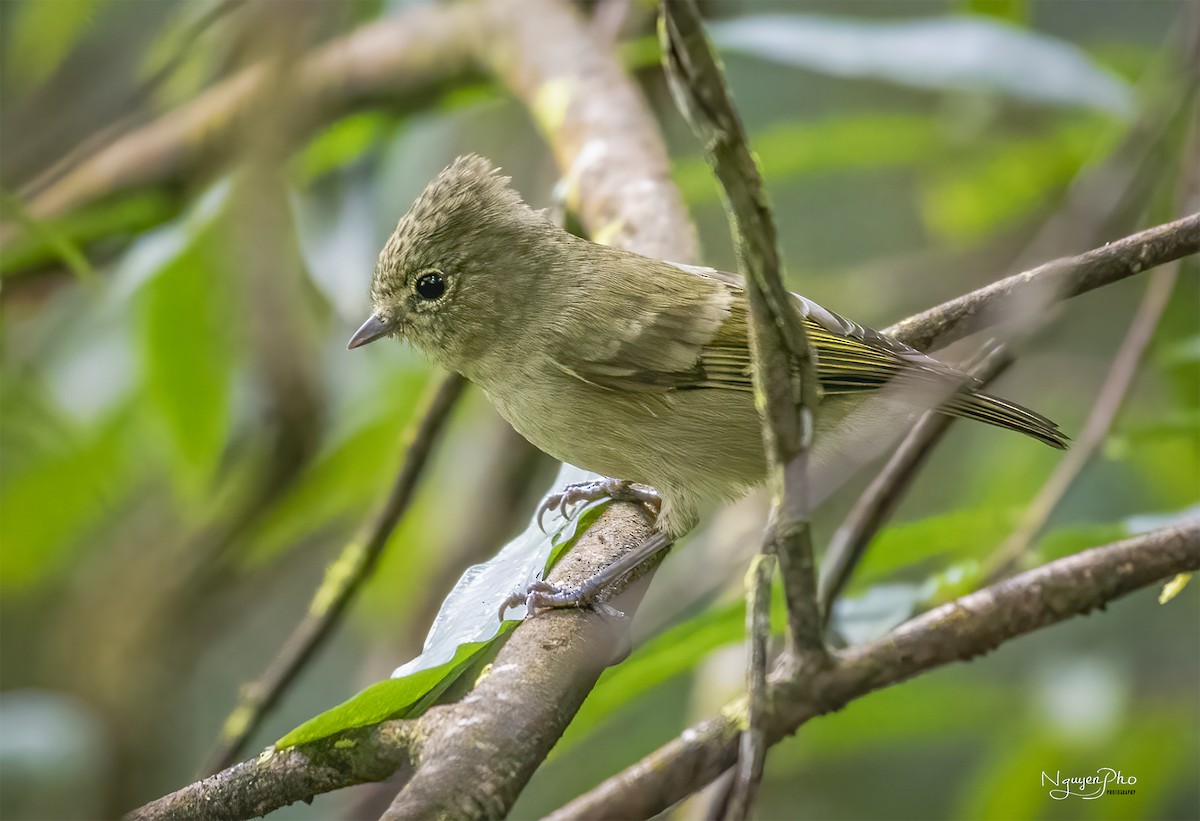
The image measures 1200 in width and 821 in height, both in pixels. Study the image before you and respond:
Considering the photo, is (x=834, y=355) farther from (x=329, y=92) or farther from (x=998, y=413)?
(x=329, y=92)

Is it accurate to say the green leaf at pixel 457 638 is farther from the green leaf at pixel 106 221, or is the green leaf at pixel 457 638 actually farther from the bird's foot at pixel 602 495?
the green leaf at pixel 106 221

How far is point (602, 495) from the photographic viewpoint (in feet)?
8.69

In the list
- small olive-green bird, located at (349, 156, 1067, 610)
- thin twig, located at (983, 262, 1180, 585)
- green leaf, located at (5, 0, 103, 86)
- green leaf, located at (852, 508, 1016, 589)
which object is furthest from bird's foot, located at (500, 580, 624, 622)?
green leaf, located at (5, 0, 103, 86)

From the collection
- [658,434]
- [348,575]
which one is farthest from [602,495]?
[348,575]

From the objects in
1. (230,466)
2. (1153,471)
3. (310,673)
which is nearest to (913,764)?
(1153,471)

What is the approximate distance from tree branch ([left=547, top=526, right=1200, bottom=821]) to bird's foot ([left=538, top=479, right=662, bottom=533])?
0.88 meters

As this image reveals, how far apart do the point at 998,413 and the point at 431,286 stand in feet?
4.24

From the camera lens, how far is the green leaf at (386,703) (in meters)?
1.49

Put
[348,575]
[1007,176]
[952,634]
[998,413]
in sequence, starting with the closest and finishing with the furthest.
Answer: [952,634] < [998,413] < [348,575] < [1007,176]

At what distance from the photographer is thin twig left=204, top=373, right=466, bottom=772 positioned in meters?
2.96

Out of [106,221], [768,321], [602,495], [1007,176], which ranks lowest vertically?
[768,321]
